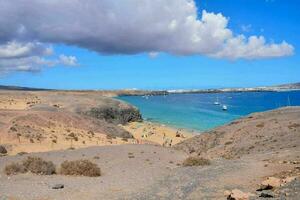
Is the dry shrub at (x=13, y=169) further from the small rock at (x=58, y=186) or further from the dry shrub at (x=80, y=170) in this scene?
the small rock at (x=58, y=186)

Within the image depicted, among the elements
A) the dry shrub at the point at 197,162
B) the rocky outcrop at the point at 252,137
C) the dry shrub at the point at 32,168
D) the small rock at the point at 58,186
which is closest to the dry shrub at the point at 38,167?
the dry shrub at the point at 32,168

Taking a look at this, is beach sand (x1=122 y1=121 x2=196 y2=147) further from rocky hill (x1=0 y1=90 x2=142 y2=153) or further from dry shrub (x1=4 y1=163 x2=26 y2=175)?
dry shrub (x1=4 y1=163 x2=26 y2=175)

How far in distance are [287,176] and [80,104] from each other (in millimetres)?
73985

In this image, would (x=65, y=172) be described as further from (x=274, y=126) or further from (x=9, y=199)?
(x=274, y=126)

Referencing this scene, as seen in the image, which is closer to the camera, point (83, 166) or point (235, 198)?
point (235, 198)

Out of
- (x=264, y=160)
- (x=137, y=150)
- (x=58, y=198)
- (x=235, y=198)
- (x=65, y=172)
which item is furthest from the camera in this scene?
(x=137, y=150)

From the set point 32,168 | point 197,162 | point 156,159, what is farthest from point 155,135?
point 32,168

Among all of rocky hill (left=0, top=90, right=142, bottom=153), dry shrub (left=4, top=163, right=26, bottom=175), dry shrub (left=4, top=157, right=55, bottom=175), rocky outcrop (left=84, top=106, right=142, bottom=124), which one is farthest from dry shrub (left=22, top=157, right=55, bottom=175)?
rocky outcrop (left=84, top=106, right=142, bottom=124)

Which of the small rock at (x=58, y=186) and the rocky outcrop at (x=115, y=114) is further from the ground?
the small rock at (x=58, y=186)

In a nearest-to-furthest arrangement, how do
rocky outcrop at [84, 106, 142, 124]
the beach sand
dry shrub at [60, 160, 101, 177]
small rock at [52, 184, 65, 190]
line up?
small rock at [52, 184, 65, 190] < dry shrub at [60, 160, 101, 177] < the beach sand < rocky outcrop at [84, 106, 142, 124]

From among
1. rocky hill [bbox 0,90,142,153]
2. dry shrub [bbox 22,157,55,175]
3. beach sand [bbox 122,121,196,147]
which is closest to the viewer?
dry shrub [bbox 22,157,55,175]

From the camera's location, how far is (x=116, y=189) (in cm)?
2106

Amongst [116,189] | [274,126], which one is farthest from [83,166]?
[274,126]

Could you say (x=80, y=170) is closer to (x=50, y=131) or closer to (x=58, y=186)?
(x=58, y=186)
